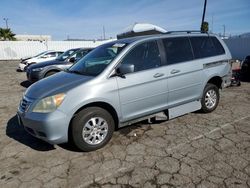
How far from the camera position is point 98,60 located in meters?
4.29

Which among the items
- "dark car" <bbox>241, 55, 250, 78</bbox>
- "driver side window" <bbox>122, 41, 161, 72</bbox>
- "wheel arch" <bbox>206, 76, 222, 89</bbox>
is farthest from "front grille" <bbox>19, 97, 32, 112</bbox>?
"dark car" <bbox>241, 55, 250, 78</bbox>

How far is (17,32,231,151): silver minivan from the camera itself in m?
3.40

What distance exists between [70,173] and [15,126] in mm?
2497

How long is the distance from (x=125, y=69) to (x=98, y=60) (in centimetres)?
84

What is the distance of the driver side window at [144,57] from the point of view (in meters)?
3.95

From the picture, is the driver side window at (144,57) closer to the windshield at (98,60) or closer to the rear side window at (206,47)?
the windshield at (98,60)

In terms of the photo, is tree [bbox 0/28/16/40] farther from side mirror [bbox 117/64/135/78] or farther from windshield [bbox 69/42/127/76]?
side mirror [bbox 117/64/135/78]

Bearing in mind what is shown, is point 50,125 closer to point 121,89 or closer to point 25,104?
point 25,104

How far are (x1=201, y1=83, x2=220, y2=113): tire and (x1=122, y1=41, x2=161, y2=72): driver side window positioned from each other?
153 cm

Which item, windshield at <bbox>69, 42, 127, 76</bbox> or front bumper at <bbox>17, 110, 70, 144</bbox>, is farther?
windshield at <bbox>69, 42, 127, 76</bbox>

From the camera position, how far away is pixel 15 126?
4.97 meters

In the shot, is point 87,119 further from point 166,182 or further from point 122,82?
point 166,182

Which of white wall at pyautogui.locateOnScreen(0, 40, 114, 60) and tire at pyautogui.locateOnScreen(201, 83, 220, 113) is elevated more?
white wall at pyautogui.locateOnScreen(0, 40, 114, 60)

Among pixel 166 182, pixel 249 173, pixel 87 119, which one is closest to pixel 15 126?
pixel 87 119
